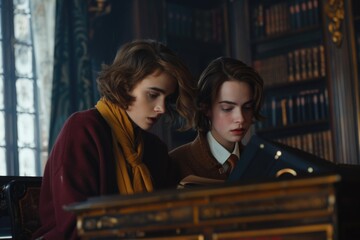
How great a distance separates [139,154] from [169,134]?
363 cm

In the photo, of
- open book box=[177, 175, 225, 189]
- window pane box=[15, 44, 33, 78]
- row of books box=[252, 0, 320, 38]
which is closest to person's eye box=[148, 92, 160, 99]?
open book box=[177, 175, 225, 189]

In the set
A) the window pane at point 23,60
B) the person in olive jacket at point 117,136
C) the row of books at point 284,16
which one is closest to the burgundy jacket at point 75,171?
the person in olive jacket at point 117,136

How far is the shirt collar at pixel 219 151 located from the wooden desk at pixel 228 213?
41.2 inches

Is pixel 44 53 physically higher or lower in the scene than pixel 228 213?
higher

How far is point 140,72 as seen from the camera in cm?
249

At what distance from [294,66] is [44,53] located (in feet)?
6.18

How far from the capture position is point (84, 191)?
7.43ft

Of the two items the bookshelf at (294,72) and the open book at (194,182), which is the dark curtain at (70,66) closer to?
the bookshelf at (294,72)

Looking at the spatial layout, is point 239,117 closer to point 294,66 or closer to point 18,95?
point 18,95

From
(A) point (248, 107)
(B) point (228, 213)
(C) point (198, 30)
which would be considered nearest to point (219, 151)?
(A) point (248, 107)

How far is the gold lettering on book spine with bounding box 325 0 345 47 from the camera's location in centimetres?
596

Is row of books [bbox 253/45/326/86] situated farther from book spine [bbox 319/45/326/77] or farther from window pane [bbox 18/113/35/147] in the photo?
window pane [bbox 18/113/35/147]

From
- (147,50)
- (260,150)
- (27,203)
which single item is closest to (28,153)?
(27,203)

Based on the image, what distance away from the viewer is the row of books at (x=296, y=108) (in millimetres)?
6098
